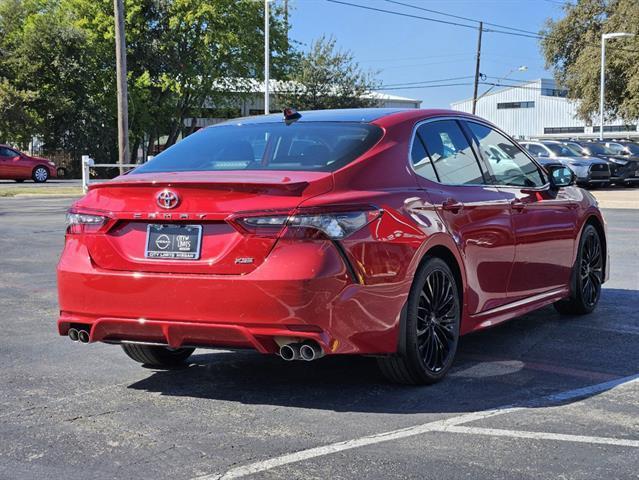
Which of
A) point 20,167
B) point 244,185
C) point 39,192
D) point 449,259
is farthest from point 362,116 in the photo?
point 20,167

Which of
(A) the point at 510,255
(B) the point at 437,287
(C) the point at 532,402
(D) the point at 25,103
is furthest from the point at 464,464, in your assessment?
(D) the point at 25,103

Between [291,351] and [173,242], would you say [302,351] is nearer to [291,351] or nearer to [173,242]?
[291,351]

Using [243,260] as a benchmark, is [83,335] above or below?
below

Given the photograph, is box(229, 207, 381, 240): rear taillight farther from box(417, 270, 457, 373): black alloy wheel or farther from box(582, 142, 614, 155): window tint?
box(582, 142, 614, 155): window tint

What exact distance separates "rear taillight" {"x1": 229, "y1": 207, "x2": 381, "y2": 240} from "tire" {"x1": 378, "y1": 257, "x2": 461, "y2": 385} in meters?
0.67

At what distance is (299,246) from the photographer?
14.4 feet

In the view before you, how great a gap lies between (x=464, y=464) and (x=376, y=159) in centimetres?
186

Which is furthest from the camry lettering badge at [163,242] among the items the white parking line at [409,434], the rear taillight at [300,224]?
the white parking line at [409,434]

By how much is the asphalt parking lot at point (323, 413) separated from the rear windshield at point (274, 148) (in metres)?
1.30

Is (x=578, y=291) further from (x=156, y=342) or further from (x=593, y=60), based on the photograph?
(x=593, y=60)

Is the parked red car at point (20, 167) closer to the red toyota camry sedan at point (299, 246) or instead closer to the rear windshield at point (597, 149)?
the rear windshield at point (597, 149)

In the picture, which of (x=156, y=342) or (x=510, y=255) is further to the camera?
(x=510, y=255)

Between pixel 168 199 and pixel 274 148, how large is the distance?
0.92m

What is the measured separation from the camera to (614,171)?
32.1 meters
